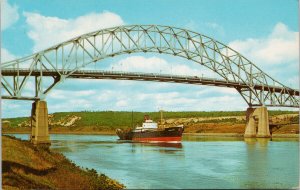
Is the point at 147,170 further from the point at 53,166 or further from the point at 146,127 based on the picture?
the point at 146,127

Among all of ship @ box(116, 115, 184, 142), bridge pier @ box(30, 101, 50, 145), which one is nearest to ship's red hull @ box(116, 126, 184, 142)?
ship @ box(116, 115, 184, 142)

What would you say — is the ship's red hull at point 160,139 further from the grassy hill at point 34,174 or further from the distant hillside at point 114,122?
the grassy hill at point 34,174

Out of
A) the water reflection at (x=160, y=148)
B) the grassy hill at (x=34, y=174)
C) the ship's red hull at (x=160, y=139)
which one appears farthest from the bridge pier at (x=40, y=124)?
the grassy hill at (x=34, y=174)

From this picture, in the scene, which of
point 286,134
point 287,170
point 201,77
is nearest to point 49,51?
point 201,77

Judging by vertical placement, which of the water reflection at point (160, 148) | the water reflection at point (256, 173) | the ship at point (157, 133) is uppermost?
the ship at point (157, 133)

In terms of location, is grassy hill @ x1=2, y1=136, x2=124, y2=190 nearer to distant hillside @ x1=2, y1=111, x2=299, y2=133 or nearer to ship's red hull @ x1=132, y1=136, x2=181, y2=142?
ship's red hull @ x1=132, y1=136, x2=181, y2=142

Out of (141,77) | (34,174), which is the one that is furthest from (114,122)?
(34,174)

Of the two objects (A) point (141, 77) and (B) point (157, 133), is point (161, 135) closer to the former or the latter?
(B) point (157, 133)
